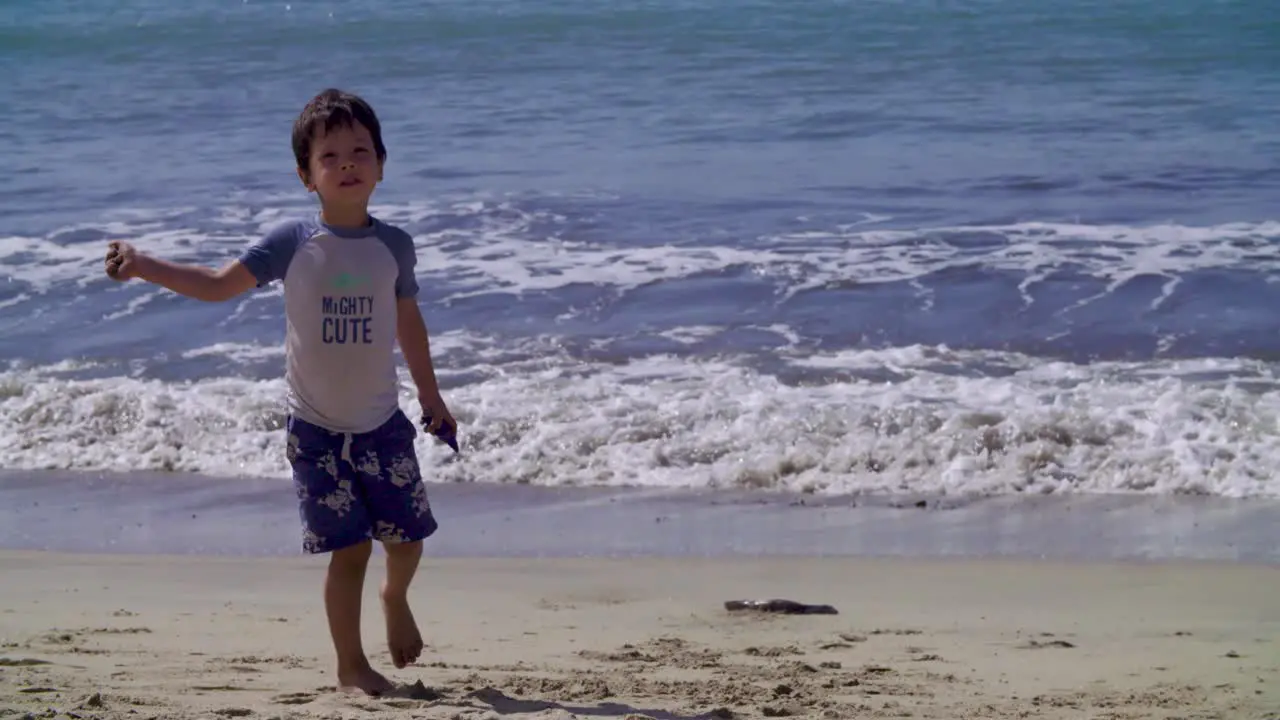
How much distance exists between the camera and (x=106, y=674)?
383cm

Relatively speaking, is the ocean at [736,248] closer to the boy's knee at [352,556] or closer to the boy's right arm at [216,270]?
the boy's knee at [352,556]

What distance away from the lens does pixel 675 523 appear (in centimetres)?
646

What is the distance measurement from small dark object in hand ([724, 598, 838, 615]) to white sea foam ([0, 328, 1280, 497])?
7.11 ft

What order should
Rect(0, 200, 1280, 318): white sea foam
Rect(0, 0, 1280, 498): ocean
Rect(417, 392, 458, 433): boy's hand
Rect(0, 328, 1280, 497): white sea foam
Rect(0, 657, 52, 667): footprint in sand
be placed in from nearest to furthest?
1. Rect(417, 392, 458, 433): boy's hand
2. Rect(0, 657, 52, 667): footprint in sand
3. Rect(0, 328, 1280, 497): white sea foam
4. Rect(0, 0, 1280, 498): ocean
5. Rect(0, 200, 1280, 318): white sea foam

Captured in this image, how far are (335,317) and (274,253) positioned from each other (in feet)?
0.68

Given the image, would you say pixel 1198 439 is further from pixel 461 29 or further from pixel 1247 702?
pixel 461 29

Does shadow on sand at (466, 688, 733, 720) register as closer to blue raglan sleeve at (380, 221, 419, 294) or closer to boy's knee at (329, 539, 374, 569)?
boy's knee at (329, 539, 374, 569)

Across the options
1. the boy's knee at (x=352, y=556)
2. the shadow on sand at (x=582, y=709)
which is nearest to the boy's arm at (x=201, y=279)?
the boy's knee at (x=352, y=556)

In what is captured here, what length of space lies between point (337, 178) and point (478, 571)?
2366 millimetres

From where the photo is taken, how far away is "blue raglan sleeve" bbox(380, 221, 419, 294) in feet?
12.1

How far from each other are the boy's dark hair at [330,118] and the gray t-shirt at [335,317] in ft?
0.61

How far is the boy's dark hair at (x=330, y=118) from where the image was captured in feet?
11.8

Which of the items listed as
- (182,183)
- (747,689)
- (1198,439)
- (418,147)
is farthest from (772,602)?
(418,147)

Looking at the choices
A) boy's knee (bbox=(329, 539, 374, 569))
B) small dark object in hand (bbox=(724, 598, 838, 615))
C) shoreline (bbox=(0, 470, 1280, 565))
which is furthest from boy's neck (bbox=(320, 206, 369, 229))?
shoreline (bbox=(0, 470, 1280, 565))
